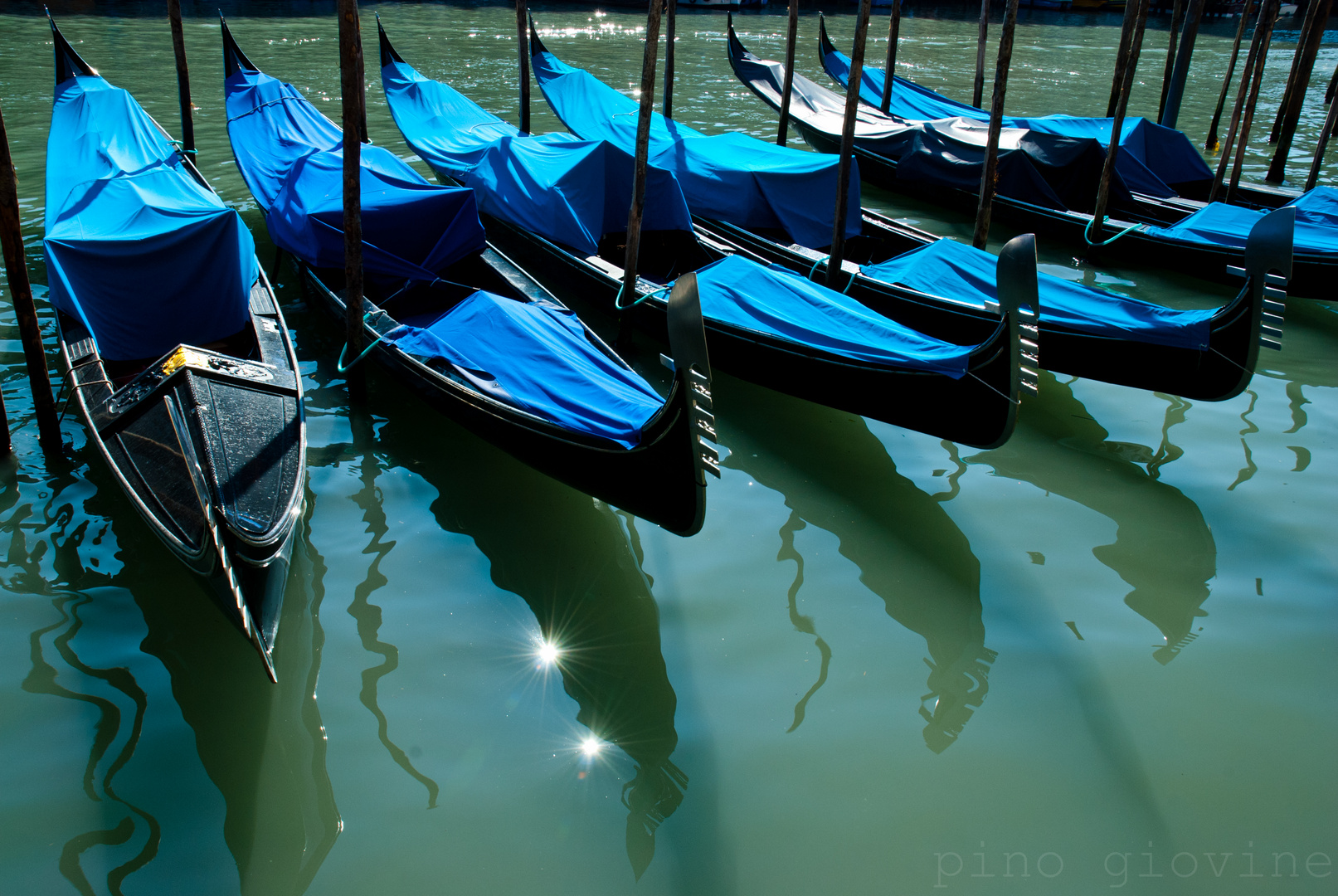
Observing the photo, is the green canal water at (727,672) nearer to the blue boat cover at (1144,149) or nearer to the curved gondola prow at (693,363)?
the curved gondola prow at (693,363)

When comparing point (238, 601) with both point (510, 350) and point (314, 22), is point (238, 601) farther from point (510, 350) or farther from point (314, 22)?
point (314, 22)

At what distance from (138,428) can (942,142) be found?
7271 millimetres

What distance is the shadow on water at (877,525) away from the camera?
3604 millimetres

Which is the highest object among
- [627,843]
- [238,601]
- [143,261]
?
[143,261]

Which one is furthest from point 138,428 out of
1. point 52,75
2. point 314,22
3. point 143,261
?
point 314,22

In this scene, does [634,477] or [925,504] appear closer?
[634,477]

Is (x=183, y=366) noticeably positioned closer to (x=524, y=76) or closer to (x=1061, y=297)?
(x=1061, y=297)

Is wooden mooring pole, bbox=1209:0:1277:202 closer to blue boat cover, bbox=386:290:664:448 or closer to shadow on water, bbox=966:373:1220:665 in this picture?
shadow on water, bbox=966:373:1220:665

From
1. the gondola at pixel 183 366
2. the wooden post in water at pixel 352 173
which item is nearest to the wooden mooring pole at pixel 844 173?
the wooden post in water at pixel 352 173

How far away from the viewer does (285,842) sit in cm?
286

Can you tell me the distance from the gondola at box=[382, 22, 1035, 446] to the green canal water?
0.40 metres

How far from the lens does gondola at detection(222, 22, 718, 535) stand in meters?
3.63

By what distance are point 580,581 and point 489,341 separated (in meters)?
1.47

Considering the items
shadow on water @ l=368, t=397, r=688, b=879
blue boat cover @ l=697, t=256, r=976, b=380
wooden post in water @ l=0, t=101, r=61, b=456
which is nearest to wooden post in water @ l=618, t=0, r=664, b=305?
blue boat cover @ l=697, t=256, r=976, b=380
